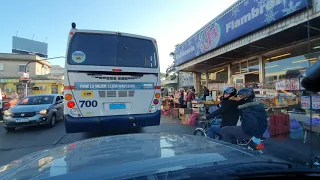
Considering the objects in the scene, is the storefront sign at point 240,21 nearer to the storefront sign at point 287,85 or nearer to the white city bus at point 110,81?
the storefront sign at point 287,85

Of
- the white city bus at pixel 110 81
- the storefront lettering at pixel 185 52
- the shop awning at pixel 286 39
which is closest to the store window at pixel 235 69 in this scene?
the shop awning at pixel 286 39

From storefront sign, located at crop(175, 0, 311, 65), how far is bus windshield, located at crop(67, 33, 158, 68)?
12.3ft

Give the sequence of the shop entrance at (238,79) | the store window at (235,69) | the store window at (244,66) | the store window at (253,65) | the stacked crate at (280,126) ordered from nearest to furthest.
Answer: the stacked crate at (280,126) < the store window at (253,65) < the store window at (244,66) < the shop entrance at (238,79) < the store window at (235,69)

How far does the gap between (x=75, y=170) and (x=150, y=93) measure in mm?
4650

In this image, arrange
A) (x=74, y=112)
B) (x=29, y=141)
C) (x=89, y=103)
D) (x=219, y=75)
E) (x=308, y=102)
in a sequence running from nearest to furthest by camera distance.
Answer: (x=74, y=112) → (x=89, y=103) → (x=29, y=141) → (x=308, y=102) → (x=219, y=75)

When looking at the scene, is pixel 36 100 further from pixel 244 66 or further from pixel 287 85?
pixel 287 85

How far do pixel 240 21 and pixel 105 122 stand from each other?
6148mm

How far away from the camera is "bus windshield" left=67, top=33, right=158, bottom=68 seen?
18.1 feet

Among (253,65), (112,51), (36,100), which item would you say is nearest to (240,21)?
(253,65)

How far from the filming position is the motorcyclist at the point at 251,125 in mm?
3709

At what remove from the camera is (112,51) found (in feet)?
19.0

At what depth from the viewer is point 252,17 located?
24.1ft

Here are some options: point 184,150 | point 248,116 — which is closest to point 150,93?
point 248,116

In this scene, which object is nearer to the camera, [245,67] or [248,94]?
[248,94]
